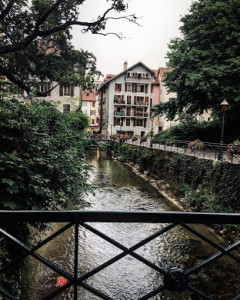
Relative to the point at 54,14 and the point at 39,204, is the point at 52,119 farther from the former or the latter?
the point at 54,14

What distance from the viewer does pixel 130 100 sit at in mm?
49656

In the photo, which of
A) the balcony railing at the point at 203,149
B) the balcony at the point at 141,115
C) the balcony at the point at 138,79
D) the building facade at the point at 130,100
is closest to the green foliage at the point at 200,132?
the balcony railing at the point at 203,149

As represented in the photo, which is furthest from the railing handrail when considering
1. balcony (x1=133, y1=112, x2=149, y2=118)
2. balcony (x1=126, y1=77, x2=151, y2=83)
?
balcony (x1=126, y1=77, x2=151, y2=83)

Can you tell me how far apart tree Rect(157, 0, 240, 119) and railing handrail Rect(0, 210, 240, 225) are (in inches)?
685

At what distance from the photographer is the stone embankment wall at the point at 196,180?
1055 centimetres

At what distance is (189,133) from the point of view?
24.0 meters

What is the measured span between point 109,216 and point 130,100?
163 feet

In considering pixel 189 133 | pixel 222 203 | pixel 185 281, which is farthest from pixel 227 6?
pixel 185 281

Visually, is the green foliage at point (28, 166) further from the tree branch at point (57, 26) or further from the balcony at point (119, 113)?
the balcony at point (119, 113)

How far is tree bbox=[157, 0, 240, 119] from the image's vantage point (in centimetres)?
1698

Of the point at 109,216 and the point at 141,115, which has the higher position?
the point at 141,115

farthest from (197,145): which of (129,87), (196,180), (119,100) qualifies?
(129,87)

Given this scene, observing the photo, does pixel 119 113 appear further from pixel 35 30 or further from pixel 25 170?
pixel 25 170

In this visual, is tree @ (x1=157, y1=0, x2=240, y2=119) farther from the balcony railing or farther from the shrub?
the shrub
